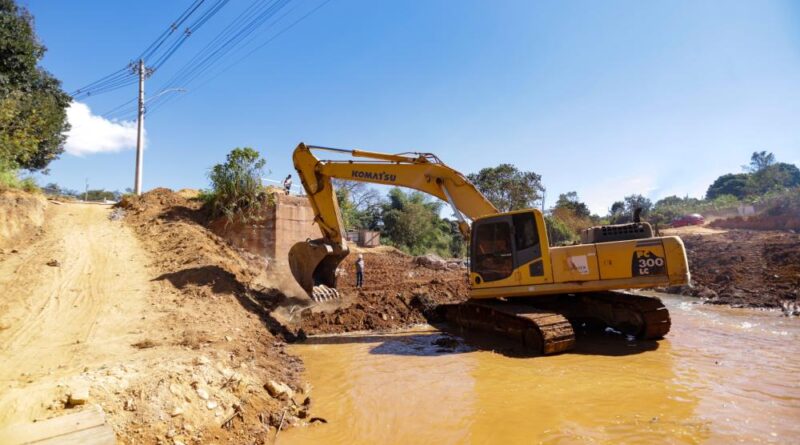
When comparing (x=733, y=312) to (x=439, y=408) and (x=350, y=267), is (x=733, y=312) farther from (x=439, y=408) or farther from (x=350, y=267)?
(x=350, y=267)

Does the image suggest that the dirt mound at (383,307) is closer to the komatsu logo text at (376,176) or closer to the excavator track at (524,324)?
the excavator track at (524,324)

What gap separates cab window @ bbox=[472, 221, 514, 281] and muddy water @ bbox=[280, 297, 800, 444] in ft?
4.82

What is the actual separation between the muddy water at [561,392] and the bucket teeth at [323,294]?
126 cm

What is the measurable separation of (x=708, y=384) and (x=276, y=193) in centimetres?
1209

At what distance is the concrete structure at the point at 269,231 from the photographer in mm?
13414

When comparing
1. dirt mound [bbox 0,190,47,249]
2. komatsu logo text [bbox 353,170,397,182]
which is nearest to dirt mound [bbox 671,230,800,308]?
komatsu logo text [bbox 353,170,397,182]

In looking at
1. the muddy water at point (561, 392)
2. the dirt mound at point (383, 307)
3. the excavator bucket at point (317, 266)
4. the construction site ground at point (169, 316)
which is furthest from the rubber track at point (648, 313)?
the excavator bucket at point (317, 266)

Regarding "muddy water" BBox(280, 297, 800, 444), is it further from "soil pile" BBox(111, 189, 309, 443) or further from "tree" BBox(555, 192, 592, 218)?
"tree" BBox(555, 192, 592, 218)

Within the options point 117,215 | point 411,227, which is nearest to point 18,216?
point 117,215

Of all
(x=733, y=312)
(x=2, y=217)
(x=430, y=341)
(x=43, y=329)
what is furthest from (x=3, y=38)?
(x=733, y=312)

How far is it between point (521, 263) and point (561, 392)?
112 inches

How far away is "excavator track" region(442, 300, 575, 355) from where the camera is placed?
713 centimetres

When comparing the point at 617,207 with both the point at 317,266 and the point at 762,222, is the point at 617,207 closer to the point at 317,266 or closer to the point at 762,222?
the point at 762,222

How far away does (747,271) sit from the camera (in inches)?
621
